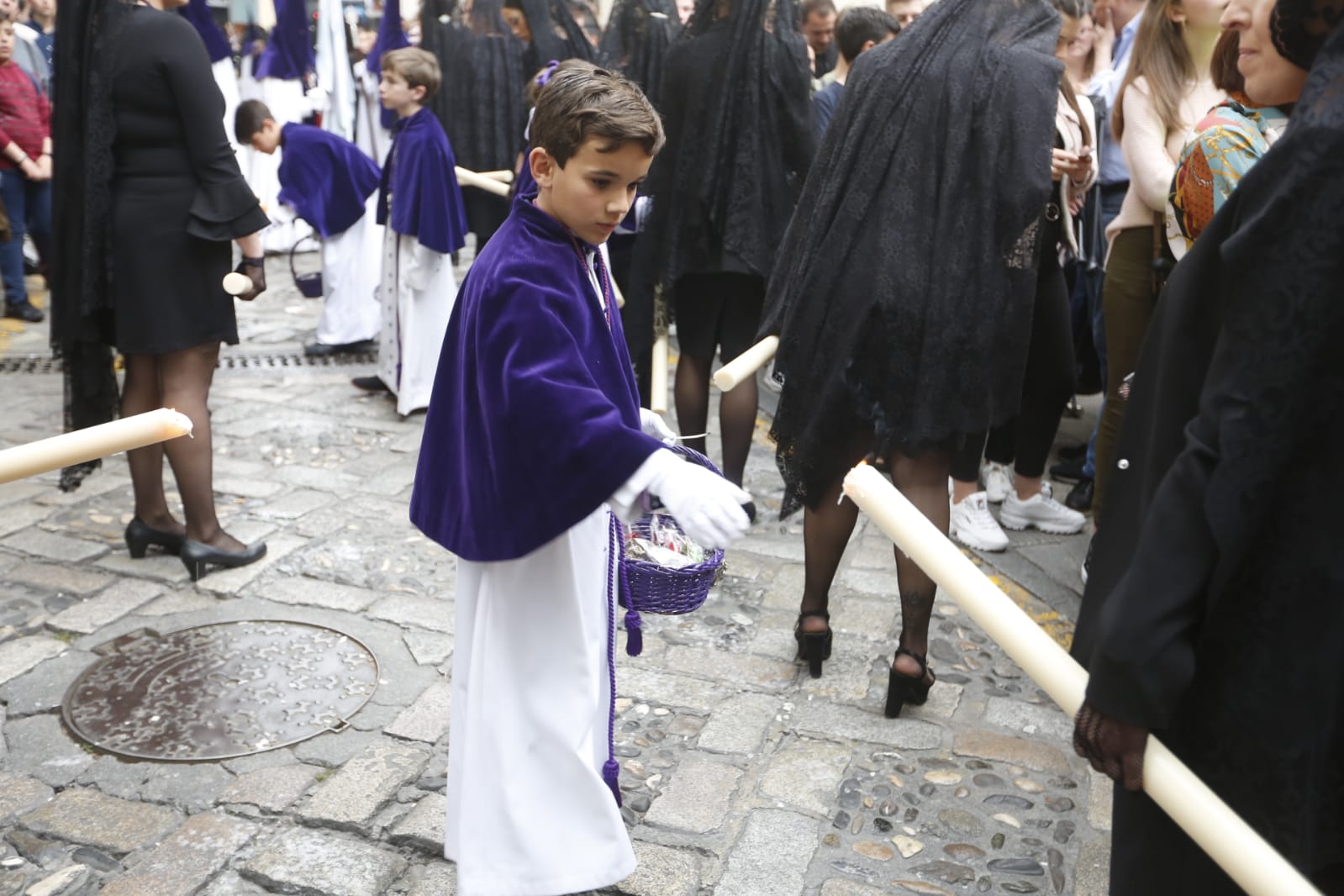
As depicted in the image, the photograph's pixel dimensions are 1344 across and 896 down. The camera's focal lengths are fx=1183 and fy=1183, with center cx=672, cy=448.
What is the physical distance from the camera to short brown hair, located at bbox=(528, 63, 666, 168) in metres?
2.23

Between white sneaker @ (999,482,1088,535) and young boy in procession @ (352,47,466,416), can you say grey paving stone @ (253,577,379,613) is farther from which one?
white sneaker @ (999,482,1088,535)

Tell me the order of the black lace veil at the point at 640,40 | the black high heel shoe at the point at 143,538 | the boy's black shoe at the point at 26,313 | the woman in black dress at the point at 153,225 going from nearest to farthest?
1. the woman in black dress at the point at 153,225
2. the black high heel shoe at the point at 143,538
3. the black lace veil at the point at 640,40
4. the boy's black shoe at the point at 26,313

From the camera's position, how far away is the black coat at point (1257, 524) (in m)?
1.39

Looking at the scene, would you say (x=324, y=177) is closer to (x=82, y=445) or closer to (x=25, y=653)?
(x=25, y=653)

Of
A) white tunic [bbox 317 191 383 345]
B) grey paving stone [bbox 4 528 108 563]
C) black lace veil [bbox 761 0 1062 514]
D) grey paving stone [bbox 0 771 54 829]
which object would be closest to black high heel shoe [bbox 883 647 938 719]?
black lace veil [bbox 761 0 1062 514]

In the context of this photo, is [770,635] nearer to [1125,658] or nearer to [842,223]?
[842,223]

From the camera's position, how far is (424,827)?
291cm

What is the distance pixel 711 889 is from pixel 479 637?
2.83 ft

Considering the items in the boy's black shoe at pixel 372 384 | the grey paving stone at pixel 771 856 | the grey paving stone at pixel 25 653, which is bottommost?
the boy's black shoe at pixel 372 384

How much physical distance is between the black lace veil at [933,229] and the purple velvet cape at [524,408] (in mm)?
1063

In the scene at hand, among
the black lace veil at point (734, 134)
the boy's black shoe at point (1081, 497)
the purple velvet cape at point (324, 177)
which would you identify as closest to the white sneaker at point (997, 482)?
the boy's black shoe at point (1081, 497)

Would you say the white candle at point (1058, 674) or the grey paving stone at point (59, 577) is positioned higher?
the white candle at point (1058, 674)

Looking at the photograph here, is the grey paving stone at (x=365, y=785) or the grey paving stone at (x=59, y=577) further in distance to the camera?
the grey paving stone at (x=59, y=577)

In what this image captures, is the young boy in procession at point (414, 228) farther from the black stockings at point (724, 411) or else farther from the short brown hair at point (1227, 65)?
the short brown hair at point (1227, 65)
